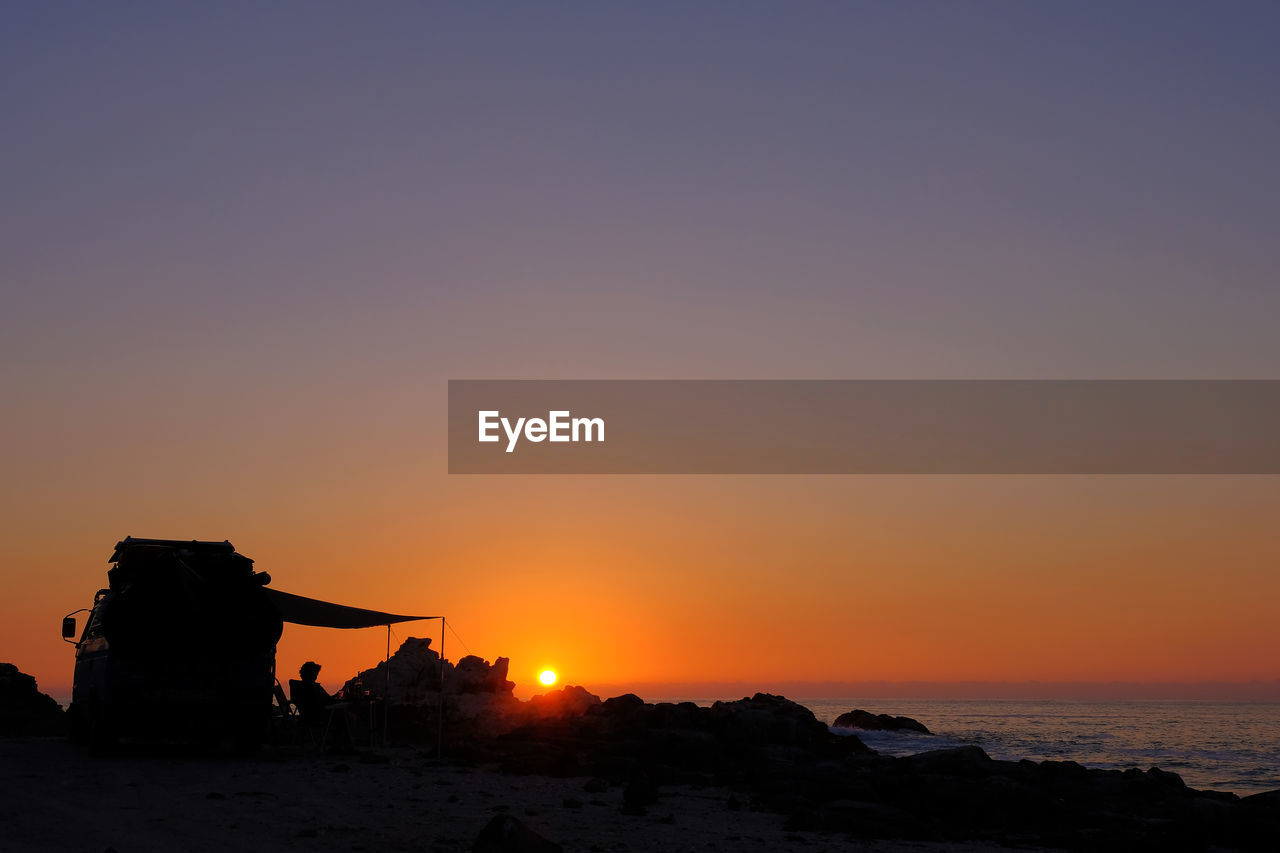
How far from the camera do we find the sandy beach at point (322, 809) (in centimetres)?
1311

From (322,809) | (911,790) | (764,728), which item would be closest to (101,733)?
(322,809)

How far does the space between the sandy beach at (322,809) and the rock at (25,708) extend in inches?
310

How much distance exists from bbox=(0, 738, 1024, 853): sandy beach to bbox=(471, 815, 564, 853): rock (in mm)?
990

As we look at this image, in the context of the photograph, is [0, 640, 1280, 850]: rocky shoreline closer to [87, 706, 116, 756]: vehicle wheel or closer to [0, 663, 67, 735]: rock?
[0, 663, 67, 735]: rock

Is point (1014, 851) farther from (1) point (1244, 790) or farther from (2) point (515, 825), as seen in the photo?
(1) point (1244, 790)

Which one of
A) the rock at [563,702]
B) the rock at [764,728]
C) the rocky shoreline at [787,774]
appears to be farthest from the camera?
the rock at [563,702]

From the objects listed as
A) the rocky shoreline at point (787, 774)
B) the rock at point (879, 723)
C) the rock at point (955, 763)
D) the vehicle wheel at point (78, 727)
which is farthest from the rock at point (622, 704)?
the rock at point (879, 723)

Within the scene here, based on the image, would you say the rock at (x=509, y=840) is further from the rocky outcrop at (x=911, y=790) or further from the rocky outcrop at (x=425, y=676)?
the rocky outcrop at (x=425, y=676)

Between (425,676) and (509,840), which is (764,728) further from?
(509,840)

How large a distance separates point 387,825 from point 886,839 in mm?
7193

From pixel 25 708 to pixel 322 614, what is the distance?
436 inches

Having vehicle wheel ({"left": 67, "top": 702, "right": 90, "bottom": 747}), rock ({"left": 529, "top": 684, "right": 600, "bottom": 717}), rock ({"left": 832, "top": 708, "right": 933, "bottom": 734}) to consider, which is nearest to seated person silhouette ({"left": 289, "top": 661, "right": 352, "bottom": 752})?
vehicle wheel ({"left": 67, "top": 702, "right": 90, "bottom": 747})

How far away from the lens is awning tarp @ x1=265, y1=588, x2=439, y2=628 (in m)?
26.5

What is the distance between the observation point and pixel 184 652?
67.9 ft
